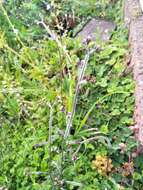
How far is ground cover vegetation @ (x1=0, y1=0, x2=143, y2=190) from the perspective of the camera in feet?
7.11

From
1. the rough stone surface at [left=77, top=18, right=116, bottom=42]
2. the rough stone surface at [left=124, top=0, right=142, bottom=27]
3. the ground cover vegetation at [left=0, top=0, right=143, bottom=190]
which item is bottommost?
the ground cover vegetation at [left=0, top=0, right=143, bottom=190]

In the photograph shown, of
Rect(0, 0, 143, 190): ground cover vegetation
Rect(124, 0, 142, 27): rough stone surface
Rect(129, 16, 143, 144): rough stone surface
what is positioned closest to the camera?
Rect(0, 0, 143, 190): ground cover vegetation

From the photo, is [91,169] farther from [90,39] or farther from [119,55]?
[90,39]

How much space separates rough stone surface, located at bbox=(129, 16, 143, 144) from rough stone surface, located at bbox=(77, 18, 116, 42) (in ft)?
0.64

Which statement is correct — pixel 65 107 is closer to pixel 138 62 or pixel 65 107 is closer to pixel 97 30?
pixel 138 62

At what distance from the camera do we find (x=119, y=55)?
2.72 meters

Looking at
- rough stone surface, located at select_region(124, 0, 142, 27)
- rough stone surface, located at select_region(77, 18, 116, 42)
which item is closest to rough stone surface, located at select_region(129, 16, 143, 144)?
rough stone surface, located at select_region(124, 0, 142, 27)

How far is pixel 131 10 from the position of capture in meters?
2.99

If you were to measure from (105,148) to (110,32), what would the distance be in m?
1.02

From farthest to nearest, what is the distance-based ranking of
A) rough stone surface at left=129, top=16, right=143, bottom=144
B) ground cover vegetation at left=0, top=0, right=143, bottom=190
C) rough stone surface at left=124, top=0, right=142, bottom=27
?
1. rough stone surface at left=124, top=0, right=142, bottom=27
2. rough stone surface at left=129, top=16, right=143, bottom=144
3. ground cover vegetation at left=0, top=0, right=143, bottom=190

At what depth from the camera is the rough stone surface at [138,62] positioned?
7.51 ft

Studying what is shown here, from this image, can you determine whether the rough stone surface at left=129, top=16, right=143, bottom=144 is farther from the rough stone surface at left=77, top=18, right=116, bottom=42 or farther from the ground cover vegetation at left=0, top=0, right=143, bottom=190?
the rough stone surface at left=77, top=18, right=116, bottom=42

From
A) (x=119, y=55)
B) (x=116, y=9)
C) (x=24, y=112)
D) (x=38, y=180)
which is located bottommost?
(x=38, y=180)

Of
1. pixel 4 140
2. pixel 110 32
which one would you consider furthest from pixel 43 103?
pixel 110 32
